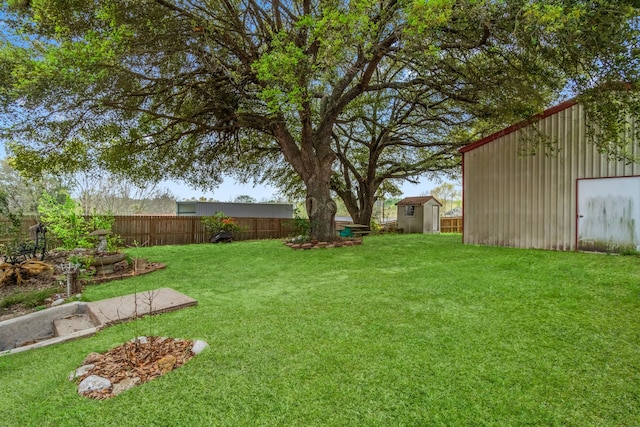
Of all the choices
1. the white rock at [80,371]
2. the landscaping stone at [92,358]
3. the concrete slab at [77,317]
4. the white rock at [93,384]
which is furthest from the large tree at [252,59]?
the white rock at [93,384]

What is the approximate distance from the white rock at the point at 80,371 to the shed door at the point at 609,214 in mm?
8609

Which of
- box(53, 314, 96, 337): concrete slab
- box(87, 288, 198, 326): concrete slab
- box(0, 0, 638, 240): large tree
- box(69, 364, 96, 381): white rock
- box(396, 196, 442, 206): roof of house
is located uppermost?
box(0, 0, 638, 240): large tree

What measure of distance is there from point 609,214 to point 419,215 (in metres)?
9.06

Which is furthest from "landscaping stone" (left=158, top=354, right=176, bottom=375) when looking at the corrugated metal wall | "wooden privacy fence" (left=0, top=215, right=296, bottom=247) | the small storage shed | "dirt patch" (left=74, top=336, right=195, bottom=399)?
the small storage shed

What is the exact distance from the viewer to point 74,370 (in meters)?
2.36

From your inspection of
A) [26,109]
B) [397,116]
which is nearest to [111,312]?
[26,109]

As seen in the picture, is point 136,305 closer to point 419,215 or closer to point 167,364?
point 167,364

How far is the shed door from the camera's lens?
628 cm

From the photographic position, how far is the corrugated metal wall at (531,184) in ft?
22.5

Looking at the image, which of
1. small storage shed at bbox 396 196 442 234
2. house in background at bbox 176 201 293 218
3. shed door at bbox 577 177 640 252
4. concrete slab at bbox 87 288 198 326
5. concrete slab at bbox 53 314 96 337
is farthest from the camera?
house in background at bbox 176 201 293 218

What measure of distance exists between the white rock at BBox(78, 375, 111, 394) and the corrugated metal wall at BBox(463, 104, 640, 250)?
8.39 metres

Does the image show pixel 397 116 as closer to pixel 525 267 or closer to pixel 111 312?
pixel 525 267

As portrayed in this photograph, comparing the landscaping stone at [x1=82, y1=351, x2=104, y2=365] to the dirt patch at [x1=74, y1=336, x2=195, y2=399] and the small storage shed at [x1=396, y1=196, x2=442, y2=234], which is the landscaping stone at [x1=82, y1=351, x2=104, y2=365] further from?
the small storage shed at [x1=396, y1=196, x2=442, y2=234]

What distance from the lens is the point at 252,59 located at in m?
7.37
